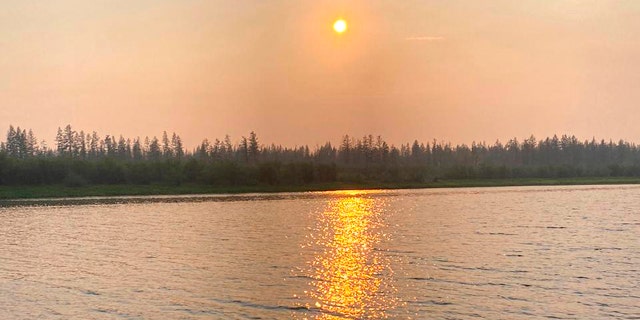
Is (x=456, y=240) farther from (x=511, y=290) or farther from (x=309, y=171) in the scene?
(x=309, y=171)

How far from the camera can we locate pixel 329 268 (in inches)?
1722

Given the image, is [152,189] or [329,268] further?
[152,189]

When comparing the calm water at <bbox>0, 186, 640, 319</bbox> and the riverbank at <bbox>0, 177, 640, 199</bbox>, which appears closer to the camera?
the calm water at <bbox>0, 186, 640, 319</bbox>

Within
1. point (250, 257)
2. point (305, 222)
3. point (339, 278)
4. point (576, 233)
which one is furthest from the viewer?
point (305, 222)

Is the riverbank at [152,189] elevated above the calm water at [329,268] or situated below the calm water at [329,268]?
above

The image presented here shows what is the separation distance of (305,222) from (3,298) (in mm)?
45691

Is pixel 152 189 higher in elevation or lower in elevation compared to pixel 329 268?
higher

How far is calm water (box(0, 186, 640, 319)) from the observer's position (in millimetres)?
31703

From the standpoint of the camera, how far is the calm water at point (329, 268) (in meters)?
31.7

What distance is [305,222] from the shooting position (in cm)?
7888

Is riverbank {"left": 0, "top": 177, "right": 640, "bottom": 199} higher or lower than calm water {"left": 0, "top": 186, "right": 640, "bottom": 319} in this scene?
higher

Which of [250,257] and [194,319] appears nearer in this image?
[194,319]

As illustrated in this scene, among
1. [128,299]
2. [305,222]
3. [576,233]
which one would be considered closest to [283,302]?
[128,299]

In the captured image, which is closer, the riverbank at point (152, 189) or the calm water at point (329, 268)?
the calm water at point (329, 268)
